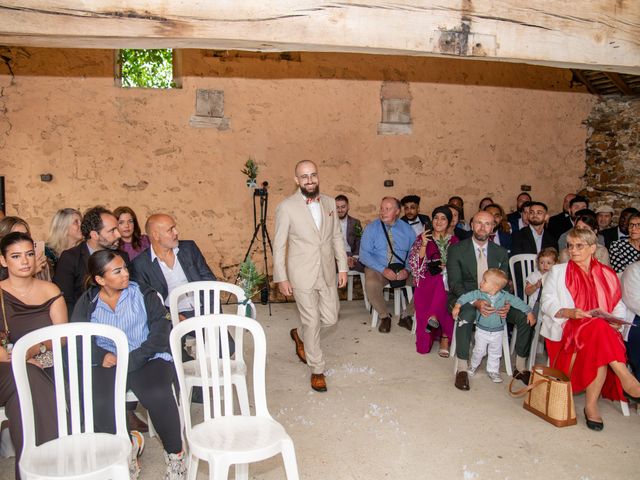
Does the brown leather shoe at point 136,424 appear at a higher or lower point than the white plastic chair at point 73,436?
lower

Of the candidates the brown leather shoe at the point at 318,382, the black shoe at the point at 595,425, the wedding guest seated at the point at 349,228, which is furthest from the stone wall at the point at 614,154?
the brown leather shoe at the point at 318,382

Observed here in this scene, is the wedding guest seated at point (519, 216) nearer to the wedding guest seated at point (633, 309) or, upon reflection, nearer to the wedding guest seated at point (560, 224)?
the wedding guest seated at point (560, 224)

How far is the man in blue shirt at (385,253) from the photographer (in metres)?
5.57

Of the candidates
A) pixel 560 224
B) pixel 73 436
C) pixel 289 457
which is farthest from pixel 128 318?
pixel 560 224

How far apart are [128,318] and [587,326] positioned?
2734 mm

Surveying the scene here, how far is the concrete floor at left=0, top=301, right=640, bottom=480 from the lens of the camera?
297 centimetres

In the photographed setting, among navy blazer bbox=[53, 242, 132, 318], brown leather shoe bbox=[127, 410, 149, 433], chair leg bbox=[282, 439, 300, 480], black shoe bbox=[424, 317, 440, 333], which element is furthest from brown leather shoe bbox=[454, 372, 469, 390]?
navy blazer bbox=[53, 242, 132, 318]

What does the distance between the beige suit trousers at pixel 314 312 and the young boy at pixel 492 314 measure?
35.1 inches

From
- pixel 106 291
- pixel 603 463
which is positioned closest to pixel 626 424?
pixel 603 463

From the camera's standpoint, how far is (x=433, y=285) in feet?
16.2

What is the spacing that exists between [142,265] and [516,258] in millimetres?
3099

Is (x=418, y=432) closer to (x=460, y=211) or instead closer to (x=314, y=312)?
(x=314, y=312)

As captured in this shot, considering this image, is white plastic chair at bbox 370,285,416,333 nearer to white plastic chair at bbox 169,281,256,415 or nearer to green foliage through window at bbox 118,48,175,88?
white plastic chair at bbox 169,281,256,415

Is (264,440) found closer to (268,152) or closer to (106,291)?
(106,291)
